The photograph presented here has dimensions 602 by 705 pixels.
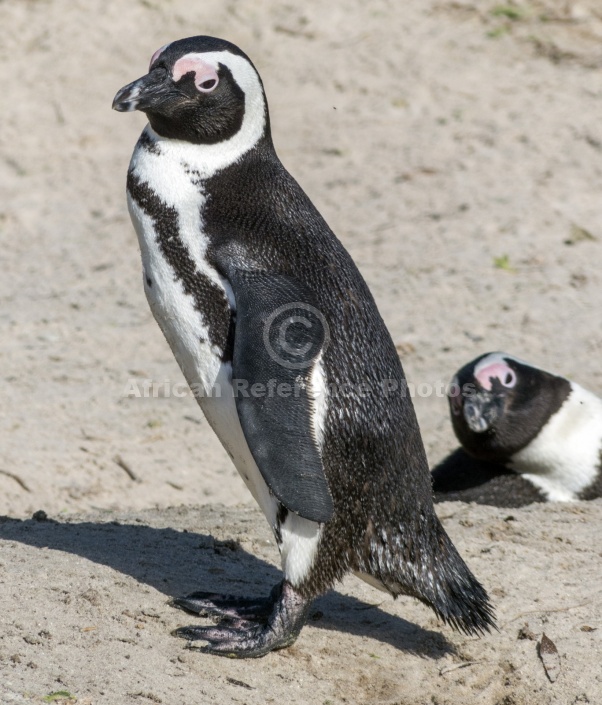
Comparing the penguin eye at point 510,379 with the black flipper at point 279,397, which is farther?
the penguin eye at point 510,379

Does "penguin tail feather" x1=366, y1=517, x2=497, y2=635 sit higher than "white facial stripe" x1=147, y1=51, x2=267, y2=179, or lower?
lower

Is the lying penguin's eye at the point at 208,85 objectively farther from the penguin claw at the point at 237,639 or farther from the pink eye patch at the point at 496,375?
the pink eye patch at the point at 496,375

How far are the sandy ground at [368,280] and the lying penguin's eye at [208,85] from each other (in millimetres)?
1470

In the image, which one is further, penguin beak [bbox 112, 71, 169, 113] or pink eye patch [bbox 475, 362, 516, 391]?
pink eye patch [bbox 475, 362, 516, 391]

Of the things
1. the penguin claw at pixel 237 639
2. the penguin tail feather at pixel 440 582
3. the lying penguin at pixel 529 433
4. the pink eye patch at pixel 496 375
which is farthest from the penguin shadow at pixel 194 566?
the pink eye patch at pixel 496 375

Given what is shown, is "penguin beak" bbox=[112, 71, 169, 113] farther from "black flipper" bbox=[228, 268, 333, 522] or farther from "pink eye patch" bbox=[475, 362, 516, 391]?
"pink eye patch" bbox=[475, 362, 516, 391]

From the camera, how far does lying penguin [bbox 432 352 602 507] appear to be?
198 inches

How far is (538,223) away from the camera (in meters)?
7.04

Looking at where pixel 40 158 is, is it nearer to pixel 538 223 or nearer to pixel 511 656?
pixel 538 223

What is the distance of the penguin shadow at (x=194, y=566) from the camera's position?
3.31 metres

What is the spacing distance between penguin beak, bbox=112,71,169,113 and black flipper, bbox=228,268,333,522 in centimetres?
61

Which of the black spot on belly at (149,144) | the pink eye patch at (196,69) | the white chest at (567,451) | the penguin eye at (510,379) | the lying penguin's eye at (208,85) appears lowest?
the white chest at (567,451)

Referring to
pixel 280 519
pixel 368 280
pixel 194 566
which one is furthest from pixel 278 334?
pixel 368 280

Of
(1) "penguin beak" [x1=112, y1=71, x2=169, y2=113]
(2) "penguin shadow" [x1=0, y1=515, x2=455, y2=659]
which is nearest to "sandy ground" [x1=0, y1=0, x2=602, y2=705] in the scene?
(2) "penguin shadow" [x1=0, y1=515, x2=455, y2=659]
